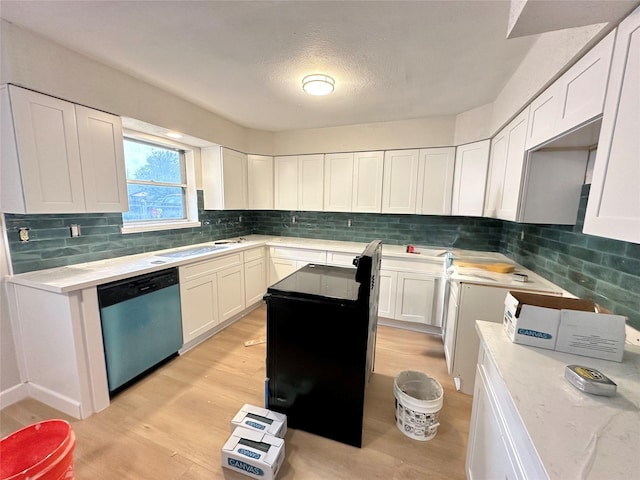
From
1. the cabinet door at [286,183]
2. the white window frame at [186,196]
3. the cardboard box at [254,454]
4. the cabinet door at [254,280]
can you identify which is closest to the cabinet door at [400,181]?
the cabinet door at [286,183]

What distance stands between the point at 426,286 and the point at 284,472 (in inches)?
84.7

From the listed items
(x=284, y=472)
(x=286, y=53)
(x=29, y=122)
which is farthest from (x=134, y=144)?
(x=284, y=472)

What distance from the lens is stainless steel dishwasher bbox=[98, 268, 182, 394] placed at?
5.99ft

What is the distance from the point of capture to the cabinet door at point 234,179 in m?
3.25

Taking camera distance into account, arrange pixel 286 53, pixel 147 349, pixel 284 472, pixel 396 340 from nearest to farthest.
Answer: pixel 284 472 → pixel 286 53 → pixel 147 349 → pixel 396 340

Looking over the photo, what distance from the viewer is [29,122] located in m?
1.60

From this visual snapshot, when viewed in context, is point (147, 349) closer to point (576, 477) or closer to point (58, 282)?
point (58, 282)

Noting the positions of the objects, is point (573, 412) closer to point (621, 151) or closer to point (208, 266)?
point (621, 151)

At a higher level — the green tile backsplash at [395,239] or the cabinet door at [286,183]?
the cabinet door at [286,183]

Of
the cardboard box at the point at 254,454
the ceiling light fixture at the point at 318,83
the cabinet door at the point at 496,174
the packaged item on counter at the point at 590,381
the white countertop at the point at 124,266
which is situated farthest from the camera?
Result: the cabinet door at the point at 496,174

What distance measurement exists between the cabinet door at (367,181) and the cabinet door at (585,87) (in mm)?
1980

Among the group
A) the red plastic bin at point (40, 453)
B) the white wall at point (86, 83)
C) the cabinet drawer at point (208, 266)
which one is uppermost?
the white wall at point (86, 83)

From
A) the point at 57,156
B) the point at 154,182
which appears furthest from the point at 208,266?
the point at 57,156

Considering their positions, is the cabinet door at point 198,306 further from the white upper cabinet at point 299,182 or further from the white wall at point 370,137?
the white wall at point 370,137
